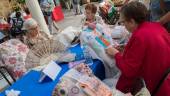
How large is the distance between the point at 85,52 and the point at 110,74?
1.04ft

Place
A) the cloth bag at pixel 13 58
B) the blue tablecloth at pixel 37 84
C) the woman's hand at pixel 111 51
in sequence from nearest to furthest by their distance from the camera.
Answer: the blue tablecloth at pixel 37 84 < the woman's hand at pixel 111 51 < the cloth bag at pixel 13 58

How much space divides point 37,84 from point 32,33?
1.45 meters

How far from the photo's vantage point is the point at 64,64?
2.78m

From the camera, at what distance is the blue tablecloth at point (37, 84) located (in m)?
2.36

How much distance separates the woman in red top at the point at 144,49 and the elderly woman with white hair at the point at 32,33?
1.83m

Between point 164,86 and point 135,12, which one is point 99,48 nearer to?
point 135,12

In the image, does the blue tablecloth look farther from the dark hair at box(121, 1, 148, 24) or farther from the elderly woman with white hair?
the elderly woman with white hair

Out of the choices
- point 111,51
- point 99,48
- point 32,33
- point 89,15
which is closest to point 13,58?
point 32,33

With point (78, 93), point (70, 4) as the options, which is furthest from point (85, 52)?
point (70, 4)

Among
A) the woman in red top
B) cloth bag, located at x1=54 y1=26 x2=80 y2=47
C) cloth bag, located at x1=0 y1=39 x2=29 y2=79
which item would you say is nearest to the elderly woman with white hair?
cloth bag, located at x1=0 y1=39 x2=29 y2=79

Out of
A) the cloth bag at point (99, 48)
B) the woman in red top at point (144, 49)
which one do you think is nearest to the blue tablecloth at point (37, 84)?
the cloth bag at point (99, 48)

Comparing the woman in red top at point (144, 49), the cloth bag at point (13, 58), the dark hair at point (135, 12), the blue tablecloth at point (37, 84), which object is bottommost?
the cloth bag at point (13, 58)

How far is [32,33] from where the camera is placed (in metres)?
3.86

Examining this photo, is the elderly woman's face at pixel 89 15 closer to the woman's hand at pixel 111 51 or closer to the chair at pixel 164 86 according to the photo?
the woman's hand at pixel 111 51
